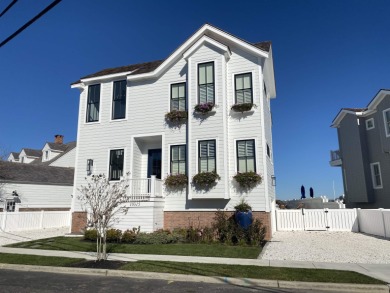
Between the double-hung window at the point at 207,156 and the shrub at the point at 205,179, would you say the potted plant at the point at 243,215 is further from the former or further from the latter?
the double-hung window at the point at 207,156

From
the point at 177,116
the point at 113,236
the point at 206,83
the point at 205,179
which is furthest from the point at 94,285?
the point at 206,83

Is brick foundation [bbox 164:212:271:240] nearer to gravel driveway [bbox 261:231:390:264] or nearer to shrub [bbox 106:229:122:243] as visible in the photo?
gravel driveway [bbox 261:231:390:264]

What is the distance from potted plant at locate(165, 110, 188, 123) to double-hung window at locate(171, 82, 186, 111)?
0.49 meters

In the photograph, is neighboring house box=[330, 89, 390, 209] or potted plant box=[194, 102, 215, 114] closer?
potted plant box=[194, 102, 215, 114]

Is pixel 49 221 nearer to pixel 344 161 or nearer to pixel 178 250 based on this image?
pixel 178 250

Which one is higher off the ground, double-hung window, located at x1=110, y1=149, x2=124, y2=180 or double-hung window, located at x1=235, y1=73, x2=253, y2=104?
double-hung window, located at x1=235, y1=73, x2=253, y2=104

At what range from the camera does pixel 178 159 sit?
16.3m

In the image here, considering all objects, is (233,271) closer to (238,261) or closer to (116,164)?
(238,261)

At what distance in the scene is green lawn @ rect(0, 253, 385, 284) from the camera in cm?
752

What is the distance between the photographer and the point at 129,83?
1845 centimetres

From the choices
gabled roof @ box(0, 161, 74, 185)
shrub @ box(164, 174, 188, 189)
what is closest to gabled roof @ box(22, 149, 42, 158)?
gabled roof @ box(0, 161, 74, 185)

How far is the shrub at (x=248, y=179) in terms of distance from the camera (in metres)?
14.4

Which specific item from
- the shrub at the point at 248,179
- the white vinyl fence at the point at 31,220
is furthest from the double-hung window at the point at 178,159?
the white vinyl fence at the point at 31,220

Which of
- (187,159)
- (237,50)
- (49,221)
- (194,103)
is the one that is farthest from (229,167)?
(49,221)
